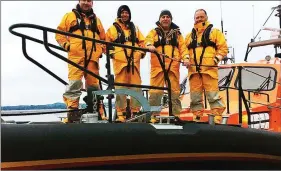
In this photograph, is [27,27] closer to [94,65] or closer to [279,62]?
[94,65]

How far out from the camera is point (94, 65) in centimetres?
498

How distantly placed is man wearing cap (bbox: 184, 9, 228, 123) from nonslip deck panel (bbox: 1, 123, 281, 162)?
0.78 meters

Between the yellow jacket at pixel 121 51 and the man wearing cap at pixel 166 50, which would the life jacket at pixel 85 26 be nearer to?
the yellow jacket at pixel 121 51

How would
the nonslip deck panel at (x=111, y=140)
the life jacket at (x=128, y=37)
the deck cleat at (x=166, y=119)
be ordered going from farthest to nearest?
the life jacket at (x=128, y=37), the deck cleat at (x=166, y=119), the nonslip deck panel at (x=111, y=140)

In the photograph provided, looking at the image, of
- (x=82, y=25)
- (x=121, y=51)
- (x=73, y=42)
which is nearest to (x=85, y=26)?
(x=82, y=25)

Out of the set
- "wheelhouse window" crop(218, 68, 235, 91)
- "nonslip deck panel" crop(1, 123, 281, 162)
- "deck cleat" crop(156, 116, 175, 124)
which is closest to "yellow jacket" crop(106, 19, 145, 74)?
"deck cleat" crop(156, 116, 175, 124)

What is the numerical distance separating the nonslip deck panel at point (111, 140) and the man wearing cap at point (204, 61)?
783 millimetres

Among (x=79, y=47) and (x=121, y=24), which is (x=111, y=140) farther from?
(x=121, y=24)

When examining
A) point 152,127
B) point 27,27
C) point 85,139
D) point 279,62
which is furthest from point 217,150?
point 279,62

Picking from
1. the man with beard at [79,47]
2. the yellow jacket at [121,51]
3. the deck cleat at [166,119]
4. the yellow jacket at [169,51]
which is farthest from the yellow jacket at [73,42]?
the deck cleat at [166,119]

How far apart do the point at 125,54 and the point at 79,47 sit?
2.08ft

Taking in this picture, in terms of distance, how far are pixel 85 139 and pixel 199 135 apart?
114 cm

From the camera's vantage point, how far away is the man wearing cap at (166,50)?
5445 millimetres

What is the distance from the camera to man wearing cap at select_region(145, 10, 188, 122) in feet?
17.9
